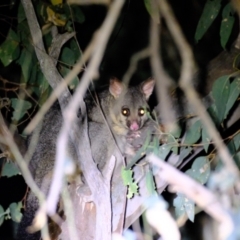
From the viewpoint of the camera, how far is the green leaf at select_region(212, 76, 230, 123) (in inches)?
83.3

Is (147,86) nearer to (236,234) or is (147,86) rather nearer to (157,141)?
(157,141)

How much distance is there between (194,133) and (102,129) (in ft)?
3.60

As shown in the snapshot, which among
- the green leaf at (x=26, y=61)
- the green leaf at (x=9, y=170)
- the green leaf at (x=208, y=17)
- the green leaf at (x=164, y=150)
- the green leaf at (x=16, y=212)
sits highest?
the green leaf at (x=208, y=17)

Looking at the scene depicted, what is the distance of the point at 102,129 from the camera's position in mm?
3354

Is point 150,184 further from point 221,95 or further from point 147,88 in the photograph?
point 147,88

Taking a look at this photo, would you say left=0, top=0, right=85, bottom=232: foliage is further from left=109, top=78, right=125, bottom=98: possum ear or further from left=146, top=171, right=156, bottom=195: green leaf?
left=146, top=171, right=156, bottom=195: green leaf

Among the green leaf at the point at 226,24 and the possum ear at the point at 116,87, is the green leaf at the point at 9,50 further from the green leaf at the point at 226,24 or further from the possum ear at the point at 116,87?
the green leaf at the point at 226,24

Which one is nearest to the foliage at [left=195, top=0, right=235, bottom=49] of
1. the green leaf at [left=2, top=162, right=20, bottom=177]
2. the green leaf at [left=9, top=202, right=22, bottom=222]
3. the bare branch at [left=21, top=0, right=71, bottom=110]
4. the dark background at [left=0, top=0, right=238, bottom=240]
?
the bare branch at [left=21, top=0, right=71, bottom=110]

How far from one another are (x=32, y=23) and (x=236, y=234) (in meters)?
1.49

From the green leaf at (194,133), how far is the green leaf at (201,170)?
10 centimetres

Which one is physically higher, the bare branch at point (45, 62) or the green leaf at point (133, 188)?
the bare branch at point (45, 62)

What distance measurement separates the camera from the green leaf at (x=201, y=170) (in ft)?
7.78

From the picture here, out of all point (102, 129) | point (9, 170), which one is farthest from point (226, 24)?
point (9, 170)

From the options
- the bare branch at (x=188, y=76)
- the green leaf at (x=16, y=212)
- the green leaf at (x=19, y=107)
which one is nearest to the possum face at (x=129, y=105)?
the green leaf at (x=19, y=107)
